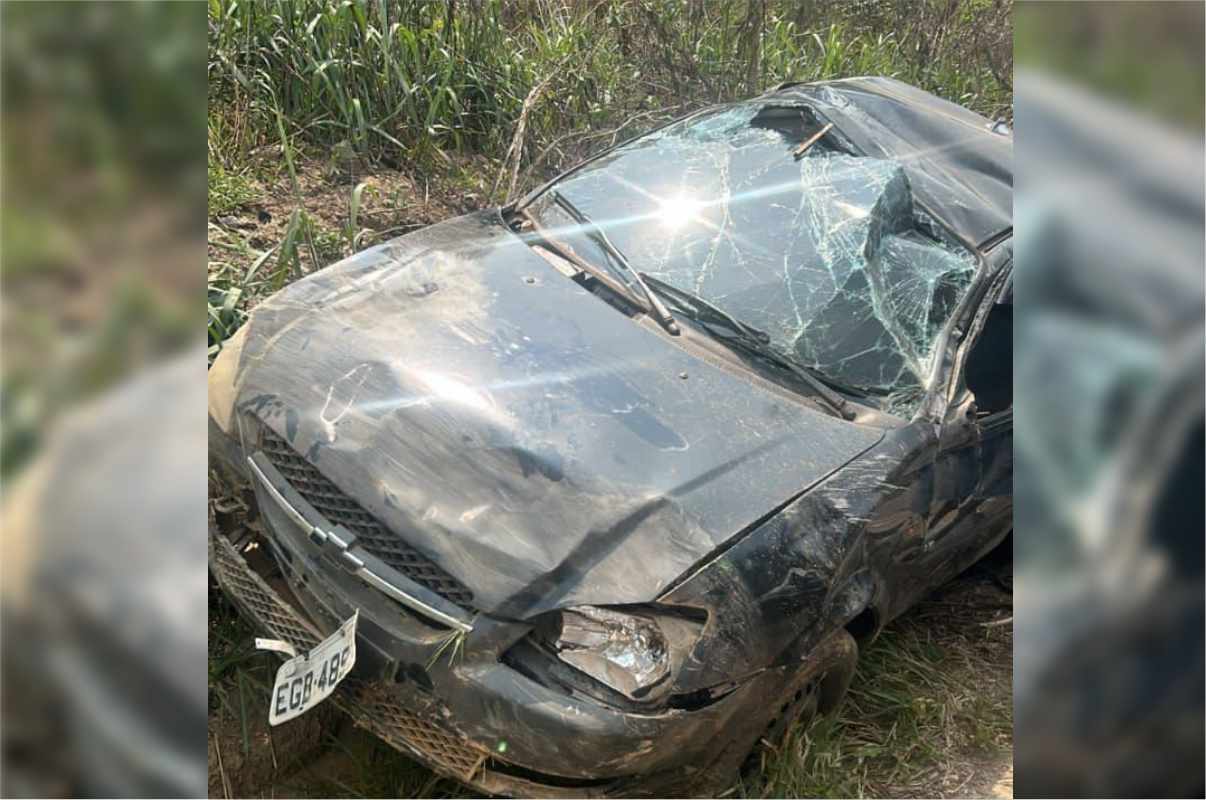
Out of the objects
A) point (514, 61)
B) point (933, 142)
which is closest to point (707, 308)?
point (933, 142)

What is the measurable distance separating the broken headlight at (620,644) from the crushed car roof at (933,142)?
60.3 inches

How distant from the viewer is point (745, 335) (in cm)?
254

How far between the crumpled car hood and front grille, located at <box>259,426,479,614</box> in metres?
0.03

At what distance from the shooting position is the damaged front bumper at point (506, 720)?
6.08 ft

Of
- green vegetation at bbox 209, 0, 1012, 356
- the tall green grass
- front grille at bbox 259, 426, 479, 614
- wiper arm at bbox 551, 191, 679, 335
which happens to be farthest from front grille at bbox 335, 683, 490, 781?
the tall green grass

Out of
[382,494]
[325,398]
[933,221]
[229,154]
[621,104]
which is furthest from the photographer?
[621,104]

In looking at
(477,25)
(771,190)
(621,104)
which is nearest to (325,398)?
(771,190)

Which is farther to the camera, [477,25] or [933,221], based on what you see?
[477,25]

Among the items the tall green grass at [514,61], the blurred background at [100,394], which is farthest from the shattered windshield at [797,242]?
the blurred background at [100,394]

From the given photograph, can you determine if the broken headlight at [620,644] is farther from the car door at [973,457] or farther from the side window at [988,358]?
the side window at [988,358]

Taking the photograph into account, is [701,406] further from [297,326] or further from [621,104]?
[621,104]

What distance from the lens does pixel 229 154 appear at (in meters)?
4.34

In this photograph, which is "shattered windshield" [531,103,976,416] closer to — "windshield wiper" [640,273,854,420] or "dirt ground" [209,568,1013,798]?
"windshield wiper" [640,273,854,420]

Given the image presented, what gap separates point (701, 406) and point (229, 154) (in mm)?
2950
